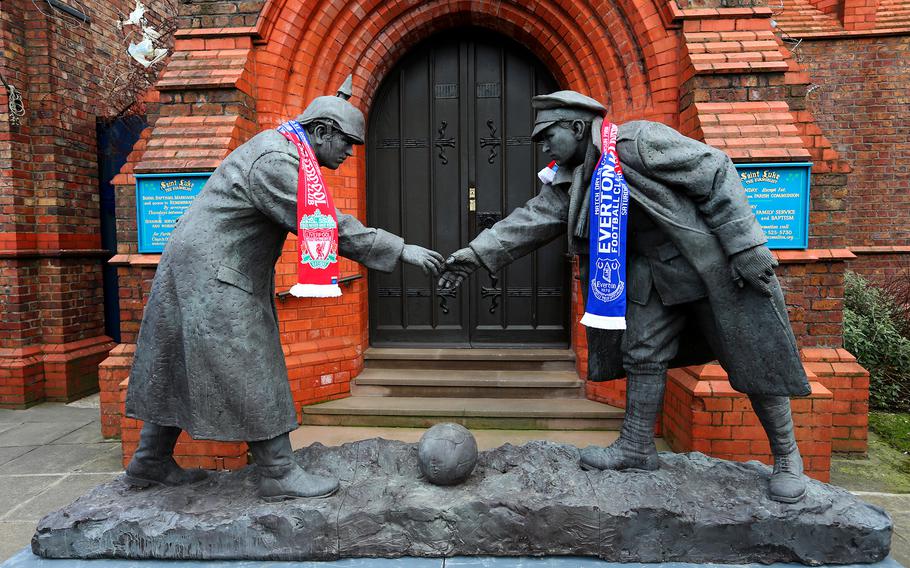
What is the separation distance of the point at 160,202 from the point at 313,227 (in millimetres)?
2608

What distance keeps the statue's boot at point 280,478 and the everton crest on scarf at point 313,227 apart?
0.85 meters

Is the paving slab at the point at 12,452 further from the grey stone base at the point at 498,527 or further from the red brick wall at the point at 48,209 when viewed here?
the grey stone base at the point at 498,527

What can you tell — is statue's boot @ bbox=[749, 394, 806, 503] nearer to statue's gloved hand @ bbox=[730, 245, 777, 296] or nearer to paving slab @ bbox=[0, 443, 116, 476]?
statue's gloved hand @ bbox=[730, 245, 777, 296]

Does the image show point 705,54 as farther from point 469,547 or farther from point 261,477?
point 261,477

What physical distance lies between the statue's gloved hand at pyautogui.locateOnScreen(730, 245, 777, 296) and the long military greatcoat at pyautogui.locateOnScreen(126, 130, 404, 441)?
167 cm

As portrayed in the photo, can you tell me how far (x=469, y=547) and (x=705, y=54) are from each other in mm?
4067

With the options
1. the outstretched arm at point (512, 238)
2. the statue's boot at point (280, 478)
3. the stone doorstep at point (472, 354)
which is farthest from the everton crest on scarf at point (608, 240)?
the stone doorstep at point (472, 354)

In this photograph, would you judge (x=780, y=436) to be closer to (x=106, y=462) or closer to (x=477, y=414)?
(x=477, y=414)

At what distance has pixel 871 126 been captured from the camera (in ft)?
29.8

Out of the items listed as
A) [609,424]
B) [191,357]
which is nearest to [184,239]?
[191,357]

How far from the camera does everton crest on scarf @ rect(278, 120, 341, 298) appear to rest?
262 centimetres

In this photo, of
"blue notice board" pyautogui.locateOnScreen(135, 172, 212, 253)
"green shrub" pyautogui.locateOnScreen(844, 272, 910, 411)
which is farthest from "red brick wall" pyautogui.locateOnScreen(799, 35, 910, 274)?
"blue notice board" pyautogui.locateOnScreen(135, 172, 212, 253)

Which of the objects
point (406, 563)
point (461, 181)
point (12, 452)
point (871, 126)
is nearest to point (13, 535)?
point (12, 452)

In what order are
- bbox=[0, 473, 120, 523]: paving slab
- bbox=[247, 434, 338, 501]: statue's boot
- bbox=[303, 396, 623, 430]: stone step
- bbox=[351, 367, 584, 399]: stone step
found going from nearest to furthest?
bbox=[247, 434, 338, 501]: statue's boot < bbox=[0, 473, 120, 523]: paving slab < bbox=[303, 396, 623, 430]: stone step < bbox=[351, 367, 584, 399]: stone step
